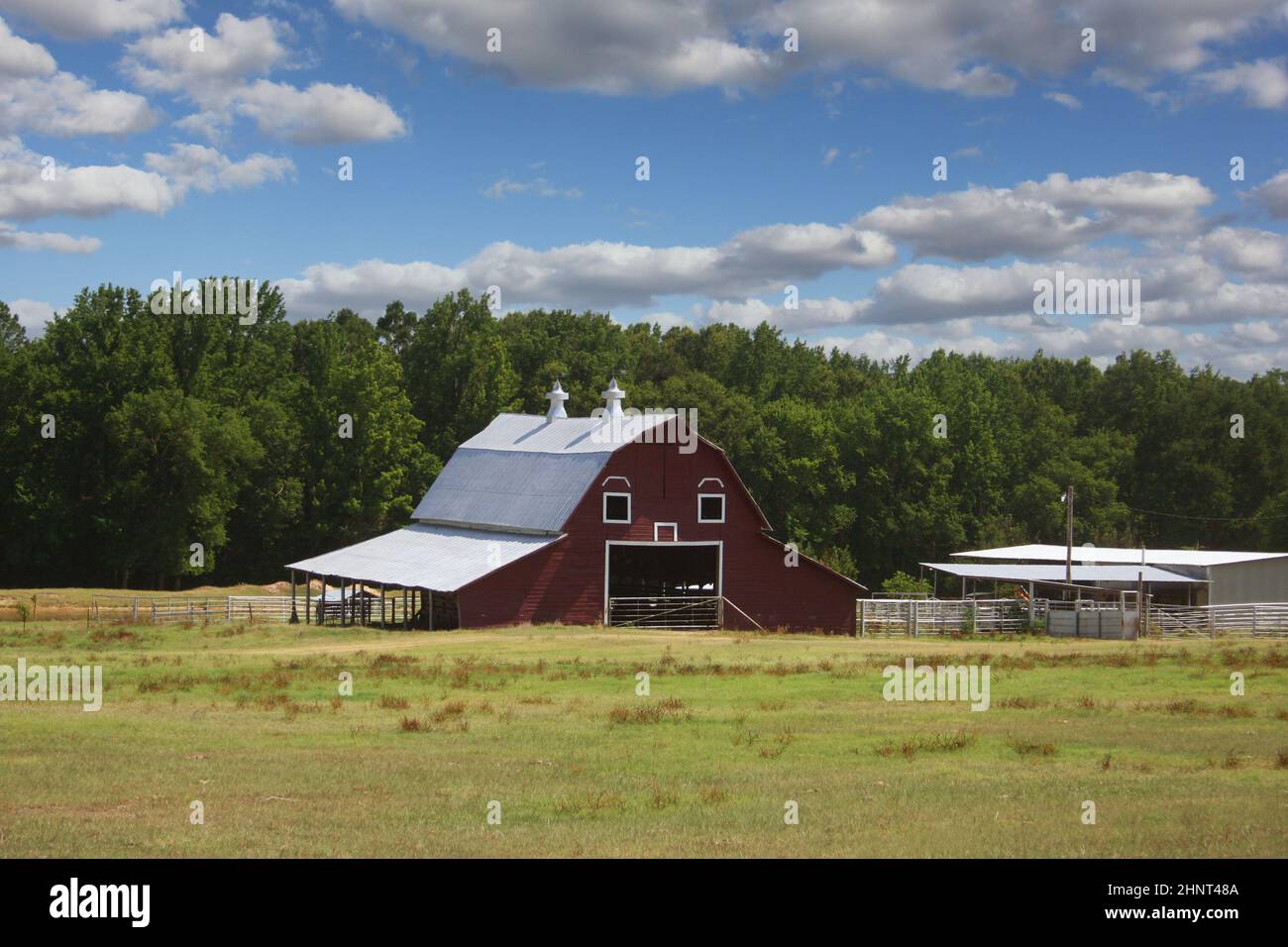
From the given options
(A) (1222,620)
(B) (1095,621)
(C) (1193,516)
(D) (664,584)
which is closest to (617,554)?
(D) (664,584)

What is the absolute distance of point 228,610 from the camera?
50781 millimetres

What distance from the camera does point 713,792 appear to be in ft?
47.3

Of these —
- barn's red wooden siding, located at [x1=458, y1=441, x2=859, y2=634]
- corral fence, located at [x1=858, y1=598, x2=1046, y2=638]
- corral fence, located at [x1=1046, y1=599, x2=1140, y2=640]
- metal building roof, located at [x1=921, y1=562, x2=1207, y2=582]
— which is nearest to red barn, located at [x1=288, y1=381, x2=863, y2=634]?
barn's red wooden siding, located at [x1=458, y1=441, x2=859, y2=634]

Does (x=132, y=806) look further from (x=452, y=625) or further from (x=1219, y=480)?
(x=1219, y=480)

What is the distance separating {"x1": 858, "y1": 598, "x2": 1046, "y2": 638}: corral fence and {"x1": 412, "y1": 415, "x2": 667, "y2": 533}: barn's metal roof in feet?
37.9

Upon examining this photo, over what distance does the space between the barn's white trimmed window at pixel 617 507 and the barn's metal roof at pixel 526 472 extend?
104 cm

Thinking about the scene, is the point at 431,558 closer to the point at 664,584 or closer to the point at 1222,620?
the point at 664,584

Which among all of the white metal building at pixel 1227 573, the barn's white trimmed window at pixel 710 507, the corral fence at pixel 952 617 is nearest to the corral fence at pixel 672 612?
the barn's white trimmed window at pixel 710 507

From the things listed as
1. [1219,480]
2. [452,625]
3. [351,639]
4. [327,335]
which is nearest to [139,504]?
[327,335]

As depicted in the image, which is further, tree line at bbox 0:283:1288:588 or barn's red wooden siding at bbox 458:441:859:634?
tree line at bbox 0:283:1288:588

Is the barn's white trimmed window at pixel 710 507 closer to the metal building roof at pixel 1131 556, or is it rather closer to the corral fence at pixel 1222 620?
the corral fence at pixel 1222 620

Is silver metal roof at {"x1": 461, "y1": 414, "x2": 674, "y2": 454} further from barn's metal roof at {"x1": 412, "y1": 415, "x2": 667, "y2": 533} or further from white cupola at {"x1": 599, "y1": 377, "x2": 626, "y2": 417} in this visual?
white cupola at {"x1": 599, "y1": 377, "x2": 626, "y2": 417}

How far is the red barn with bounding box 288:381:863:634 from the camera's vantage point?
155 ft
